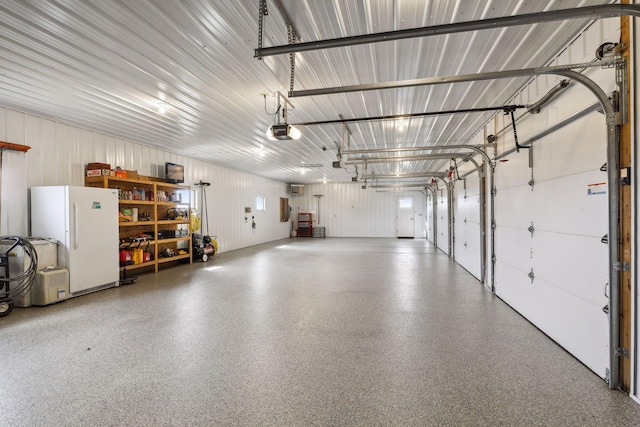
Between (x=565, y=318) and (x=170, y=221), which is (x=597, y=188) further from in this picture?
(x=170, y=221)

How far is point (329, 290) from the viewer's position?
507 centimetres

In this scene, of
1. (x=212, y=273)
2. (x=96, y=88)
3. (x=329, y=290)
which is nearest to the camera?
(x=96, y=88)

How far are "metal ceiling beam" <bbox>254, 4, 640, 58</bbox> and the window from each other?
10.4m

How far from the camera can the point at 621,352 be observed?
216 cm

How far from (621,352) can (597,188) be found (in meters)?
1.26

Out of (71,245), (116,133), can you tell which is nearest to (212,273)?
(71,245)

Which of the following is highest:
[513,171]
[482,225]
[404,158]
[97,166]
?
[404,158]

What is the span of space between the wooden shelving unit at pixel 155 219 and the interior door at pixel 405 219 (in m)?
10.5

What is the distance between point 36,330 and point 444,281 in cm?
618

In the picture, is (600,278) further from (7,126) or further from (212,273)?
(7,126)

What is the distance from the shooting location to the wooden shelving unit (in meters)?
6.10

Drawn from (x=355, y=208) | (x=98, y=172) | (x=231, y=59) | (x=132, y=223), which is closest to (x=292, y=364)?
(x=231, y=59)

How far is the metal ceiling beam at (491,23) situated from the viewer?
178cm

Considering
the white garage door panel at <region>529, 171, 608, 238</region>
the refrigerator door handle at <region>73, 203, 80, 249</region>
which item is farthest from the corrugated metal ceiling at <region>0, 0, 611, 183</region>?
the refrigerator door handle at <region>73, 203, 80, 249</region>
